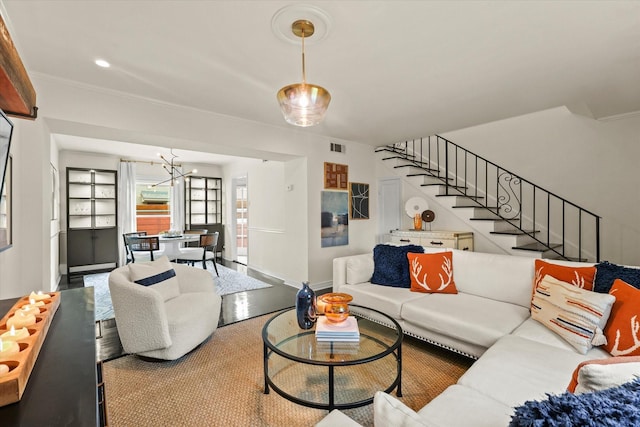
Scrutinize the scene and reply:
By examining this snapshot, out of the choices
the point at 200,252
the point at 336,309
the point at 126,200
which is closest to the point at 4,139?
the point at 336,309

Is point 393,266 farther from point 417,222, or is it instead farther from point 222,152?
point 222,152

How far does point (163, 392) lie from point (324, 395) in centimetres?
112

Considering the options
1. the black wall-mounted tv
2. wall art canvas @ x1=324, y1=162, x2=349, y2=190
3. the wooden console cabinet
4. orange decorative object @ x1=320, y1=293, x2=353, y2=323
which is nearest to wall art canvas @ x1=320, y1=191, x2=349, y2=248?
wall art canvas @ x1=324, y1=162, x2=349, y2=190

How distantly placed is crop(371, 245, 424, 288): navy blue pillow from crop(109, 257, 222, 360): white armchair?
175cm

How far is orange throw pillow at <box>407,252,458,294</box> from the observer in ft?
9.79

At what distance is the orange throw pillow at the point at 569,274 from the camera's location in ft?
7.32

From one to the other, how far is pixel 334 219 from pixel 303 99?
335cm

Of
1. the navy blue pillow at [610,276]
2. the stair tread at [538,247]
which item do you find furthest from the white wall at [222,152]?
the navy blue pillow at [610,276]

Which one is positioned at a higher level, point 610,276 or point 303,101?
point 303,101

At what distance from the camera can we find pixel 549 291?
220cm

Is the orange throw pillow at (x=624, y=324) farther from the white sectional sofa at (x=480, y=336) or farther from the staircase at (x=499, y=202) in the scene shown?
the staircase at (x=499, y=202)

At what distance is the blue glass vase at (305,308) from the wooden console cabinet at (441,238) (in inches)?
112

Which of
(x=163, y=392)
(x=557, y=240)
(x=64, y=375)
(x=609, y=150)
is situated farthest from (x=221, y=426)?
(x=609, y=150)

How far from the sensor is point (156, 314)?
2340 millimetres
